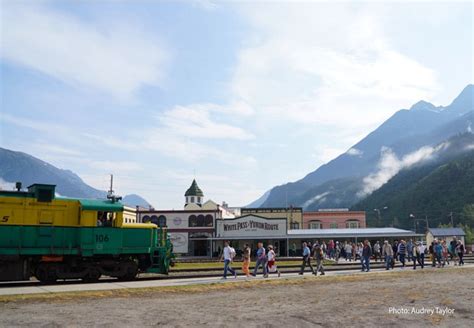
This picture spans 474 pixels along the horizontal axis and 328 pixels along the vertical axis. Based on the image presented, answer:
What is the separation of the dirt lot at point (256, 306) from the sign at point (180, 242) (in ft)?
144

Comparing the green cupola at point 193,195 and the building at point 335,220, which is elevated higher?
the green cupola at point 193,195

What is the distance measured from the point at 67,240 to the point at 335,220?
195 feet

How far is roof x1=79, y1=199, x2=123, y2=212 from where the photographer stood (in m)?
19.1

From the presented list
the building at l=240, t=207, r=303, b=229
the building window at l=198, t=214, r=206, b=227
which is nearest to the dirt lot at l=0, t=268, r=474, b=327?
the building window at l=198, t=214, r=206, b=227

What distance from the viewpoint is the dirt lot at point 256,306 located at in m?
9.88

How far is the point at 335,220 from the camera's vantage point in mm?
73375

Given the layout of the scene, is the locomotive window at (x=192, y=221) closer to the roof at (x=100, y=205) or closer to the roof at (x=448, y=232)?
the roof at (x=448, y=232)

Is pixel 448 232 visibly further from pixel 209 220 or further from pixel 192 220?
pixel 192 220

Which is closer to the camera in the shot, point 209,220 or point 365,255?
point 365,255

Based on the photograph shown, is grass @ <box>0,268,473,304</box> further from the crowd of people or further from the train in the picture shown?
the train

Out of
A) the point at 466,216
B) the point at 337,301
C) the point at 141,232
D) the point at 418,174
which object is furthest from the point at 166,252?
the point at 418,174

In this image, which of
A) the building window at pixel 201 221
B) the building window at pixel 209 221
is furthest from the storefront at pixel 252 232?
the building window at pixel 201 221

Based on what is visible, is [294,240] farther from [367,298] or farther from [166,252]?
[367,298]

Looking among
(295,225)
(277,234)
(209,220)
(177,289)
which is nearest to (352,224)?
(295,225)
